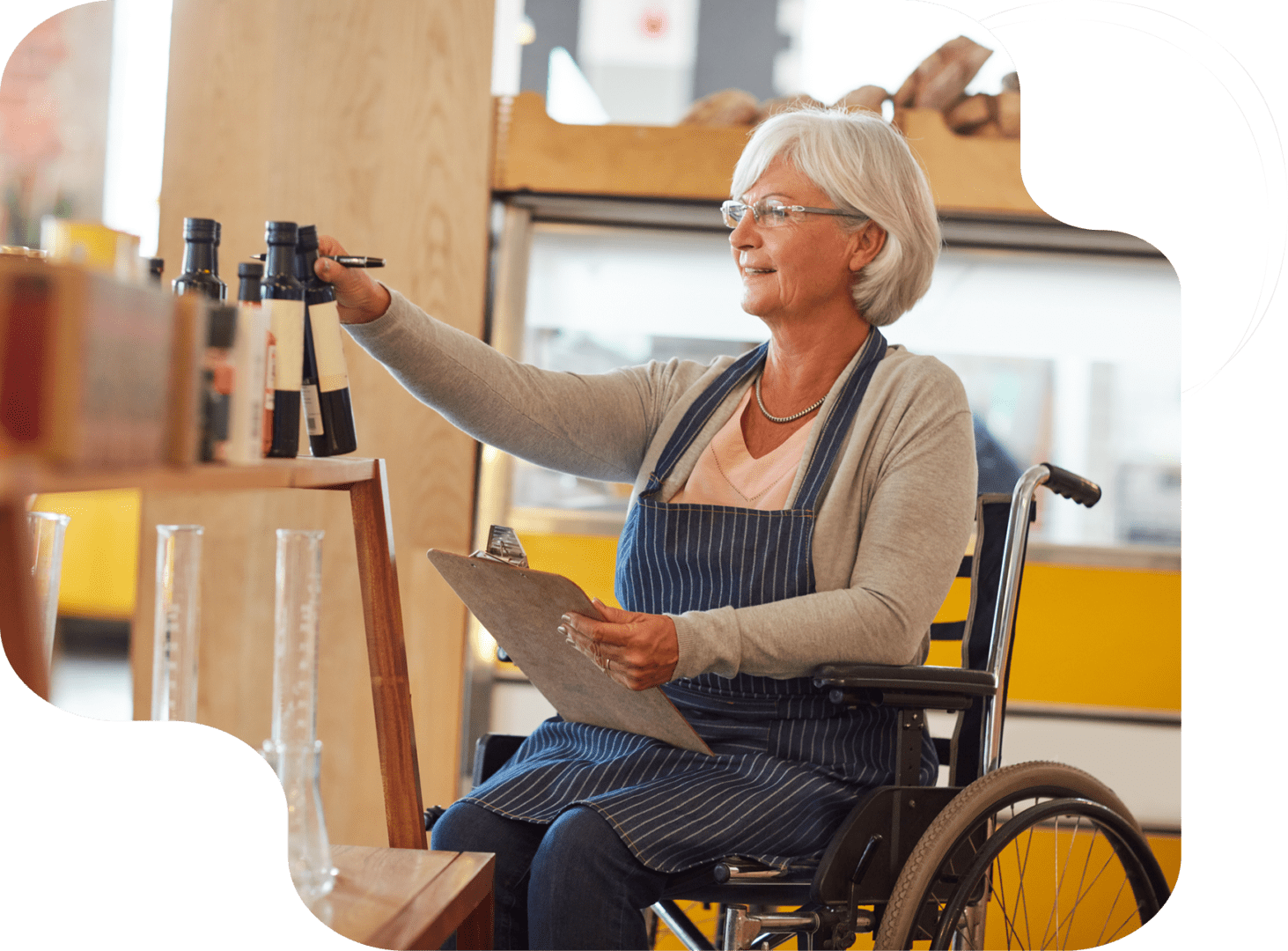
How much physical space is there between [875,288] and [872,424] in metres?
0.21

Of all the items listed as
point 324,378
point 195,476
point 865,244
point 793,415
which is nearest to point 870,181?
point 865,244

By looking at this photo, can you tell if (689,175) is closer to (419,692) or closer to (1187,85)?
(1187,85)

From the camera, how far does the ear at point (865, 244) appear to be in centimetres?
154

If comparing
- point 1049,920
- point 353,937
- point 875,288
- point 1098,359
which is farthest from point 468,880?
point 1098,359

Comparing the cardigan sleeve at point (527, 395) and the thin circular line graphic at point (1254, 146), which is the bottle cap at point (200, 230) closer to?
the cardigan sleeve at point (527, 395)

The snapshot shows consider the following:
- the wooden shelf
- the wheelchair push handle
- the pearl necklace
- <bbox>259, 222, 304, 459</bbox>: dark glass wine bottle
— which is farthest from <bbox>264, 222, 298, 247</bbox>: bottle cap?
the wooden shelf

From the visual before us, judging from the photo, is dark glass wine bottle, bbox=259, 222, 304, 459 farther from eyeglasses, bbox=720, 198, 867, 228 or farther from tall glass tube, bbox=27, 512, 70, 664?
eyeglasses, bbox=720, 198, 867, 228

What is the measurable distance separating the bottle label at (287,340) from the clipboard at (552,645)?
241mm

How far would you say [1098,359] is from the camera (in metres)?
2.57

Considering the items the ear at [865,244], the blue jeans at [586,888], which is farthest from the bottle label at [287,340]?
the ear at [865,244]

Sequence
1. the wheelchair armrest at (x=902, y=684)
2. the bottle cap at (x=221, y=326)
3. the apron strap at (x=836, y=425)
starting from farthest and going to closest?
the apron strap at (x=836, y=425) → the wheelchair armrest at (x=902, y=684) → the bottle cap at (x=221, y=326)

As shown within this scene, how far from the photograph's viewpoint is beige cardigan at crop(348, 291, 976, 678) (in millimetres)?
1299

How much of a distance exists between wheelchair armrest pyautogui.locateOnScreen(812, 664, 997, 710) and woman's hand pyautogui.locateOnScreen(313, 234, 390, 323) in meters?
0.67

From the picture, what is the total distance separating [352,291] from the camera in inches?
52.4
